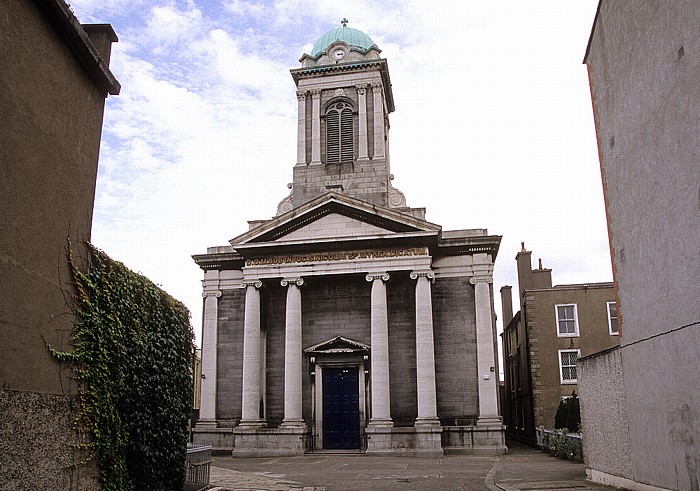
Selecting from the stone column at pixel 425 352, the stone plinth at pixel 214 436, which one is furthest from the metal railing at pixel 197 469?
the stone plinth at pixel 214 436

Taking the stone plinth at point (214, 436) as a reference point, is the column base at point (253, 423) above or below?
above

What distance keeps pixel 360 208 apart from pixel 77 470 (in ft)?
67.4

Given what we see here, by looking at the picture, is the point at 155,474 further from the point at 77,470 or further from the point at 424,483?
the point at 424,483

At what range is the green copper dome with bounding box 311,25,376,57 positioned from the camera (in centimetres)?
3597

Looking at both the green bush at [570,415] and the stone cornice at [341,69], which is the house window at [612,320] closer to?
the green bush at [570,415]

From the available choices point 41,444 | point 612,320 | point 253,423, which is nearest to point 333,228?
point 253,423

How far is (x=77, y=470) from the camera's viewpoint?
29.4 ft

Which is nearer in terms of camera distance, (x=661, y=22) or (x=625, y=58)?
(x=661, y=22)

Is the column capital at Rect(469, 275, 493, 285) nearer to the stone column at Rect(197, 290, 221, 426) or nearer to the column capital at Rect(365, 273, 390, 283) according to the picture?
the column capital at Rect(365, 273, 390, 283)

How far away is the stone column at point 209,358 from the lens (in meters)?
29.5

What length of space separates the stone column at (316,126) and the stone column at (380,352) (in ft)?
27.7

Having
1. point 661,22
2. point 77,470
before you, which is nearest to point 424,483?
point 77,470

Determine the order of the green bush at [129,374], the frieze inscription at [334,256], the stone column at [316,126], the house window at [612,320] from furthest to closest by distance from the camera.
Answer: the stone column at [316,126], the house window at [612,320], the frieze inscription at [334,256], the green bush at [129,374]

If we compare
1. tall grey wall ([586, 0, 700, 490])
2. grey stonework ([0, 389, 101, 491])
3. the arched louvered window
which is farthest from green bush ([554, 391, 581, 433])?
grey stonework ([0, 389, 101, 491])
